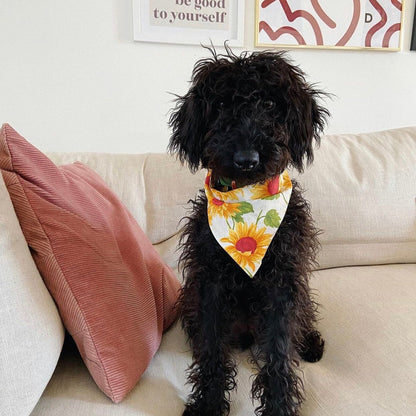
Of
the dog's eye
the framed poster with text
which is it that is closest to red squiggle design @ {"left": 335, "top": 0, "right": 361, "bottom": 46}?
the framed poster with text

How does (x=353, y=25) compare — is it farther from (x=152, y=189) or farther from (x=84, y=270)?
(x=84, y=270)

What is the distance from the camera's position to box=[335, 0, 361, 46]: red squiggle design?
6.86ft

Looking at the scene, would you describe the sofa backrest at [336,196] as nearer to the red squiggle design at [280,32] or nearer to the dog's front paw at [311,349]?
the dog's front paw at [311,349]

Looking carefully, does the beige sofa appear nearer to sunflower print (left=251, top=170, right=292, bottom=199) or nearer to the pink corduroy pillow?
the pink corduroy pillow

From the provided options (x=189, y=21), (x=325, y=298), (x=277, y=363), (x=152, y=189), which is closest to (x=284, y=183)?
(x=277, y=363)

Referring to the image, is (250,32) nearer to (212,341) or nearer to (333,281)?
(333,281)

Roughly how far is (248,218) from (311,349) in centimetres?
47

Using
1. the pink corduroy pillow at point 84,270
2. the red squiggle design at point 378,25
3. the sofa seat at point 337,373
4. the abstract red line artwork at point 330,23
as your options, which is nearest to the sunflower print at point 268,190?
the pink corduroy pillow at point 84,270

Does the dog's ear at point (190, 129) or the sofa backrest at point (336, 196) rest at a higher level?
the dog's ear at point (190, 129)

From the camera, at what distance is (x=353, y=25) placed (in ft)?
6.93

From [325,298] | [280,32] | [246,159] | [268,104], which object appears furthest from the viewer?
[280,32]

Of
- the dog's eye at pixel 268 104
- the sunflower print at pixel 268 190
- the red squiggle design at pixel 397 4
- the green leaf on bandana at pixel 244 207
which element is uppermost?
the red squiggle design at pixel 397 4

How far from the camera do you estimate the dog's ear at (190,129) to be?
101 centimetres

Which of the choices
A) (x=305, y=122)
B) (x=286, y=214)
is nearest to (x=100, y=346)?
(x=286, y=214)
